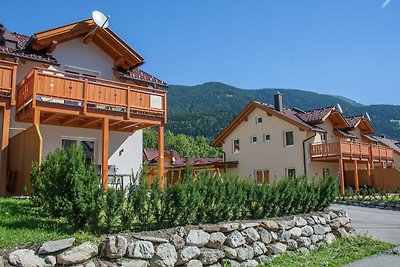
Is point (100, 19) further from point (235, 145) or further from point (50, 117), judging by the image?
point (235, 145)

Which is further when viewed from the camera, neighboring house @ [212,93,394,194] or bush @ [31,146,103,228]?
neighboring house @ [212,93,394,194]

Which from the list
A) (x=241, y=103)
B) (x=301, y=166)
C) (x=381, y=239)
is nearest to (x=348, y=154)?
(x=301, y=166)

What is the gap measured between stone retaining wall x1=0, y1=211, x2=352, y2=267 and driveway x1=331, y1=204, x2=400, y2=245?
2337 millimetres

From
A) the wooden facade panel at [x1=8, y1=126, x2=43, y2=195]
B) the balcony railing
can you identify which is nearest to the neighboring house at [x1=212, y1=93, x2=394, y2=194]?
the balcony railing

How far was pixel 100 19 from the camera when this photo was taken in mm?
15375

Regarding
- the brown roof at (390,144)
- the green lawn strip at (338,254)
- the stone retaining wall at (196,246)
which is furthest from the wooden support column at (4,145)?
the brown roof at (390,144)

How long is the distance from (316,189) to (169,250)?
6183 millimetres

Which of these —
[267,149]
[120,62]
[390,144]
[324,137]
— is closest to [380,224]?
[120,62]

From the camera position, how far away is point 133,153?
16.9m

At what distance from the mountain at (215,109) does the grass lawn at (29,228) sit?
63.8 m

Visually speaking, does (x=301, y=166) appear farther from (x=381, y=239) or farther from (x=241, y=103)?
(x=241, y=103)

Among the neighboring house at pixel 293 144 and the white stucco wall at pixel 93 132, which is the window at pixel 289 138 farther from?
the white stucco wall at pixel 93 132

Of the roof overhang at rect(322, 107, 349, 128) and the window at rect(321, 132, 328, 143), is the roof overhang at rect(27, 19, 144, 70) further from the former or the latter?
the roof overhang at rect(322, 107, 349, 128)

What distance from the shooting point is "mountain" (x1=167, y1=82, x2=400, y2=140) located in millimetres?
110375
